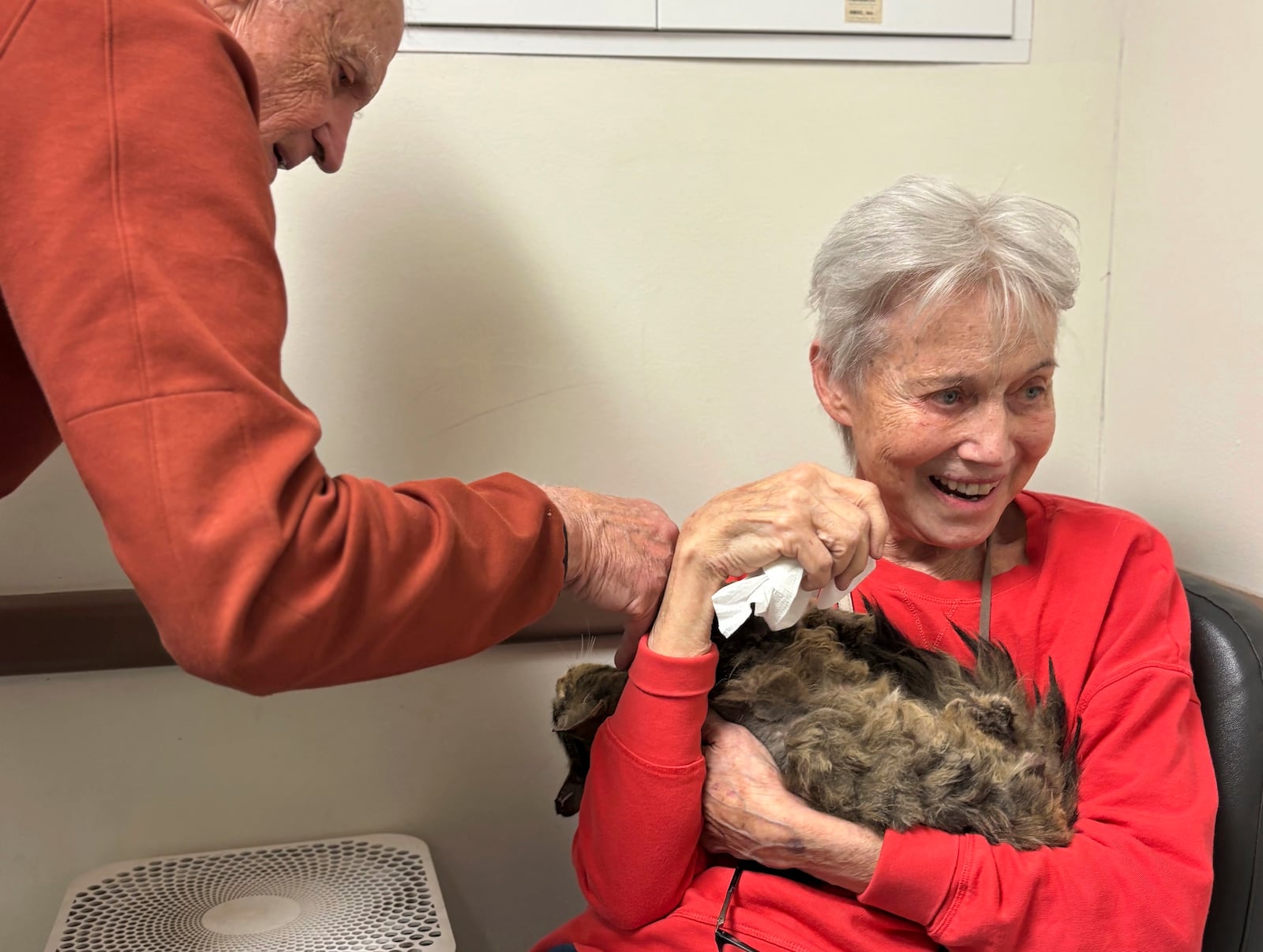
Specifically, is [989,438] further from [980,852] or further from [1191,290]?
[1191,290]

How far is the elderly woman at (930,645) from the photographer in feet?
3.85

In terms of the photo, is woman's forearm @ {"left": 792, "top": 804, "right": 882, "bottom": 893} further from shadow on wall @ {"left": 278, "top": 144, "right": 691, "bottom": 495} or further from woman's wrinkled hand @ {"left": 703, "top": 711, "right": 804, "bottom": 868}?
shadow on wall @ {"left": 278, "top": 144, "right": 691, "bottom": 495}

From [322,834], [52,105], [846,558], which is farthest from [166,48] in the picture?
[322,834]

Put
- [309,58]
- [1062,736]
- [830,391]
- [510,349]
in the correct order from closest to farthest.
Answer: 1. [309,58]
2. [1062,736]
3. [830,391]
4. [510,349]

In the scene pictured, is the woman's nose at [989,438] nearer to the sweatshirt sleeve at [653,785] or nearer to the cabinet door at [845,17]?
the sweatshirt sleeve at [653,785]

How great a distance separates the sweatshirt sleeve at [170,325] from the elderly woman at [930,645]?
479mm

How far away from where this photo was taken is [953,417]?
1.38 metres

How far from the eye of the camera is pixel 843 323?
144cm

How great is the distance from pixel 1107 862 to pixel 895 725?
0.29m

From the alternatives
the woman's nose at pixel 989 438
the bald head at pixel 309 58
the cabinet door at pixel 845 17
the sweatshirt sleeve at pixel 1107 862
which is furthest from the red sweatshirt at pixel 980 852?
the cabinet door at pixel 845 17

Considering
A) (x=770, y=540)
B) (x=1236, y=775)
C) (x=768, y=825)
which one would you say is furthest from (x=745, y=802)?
(x=1236, y=775)

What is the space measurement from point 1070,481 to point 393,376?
1.27 m

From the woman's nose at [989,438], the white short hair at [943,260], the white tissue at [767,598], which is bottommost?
the white tissue at [767,598]

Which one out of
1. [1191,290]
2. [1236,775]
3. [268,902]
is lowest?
[268,902]
